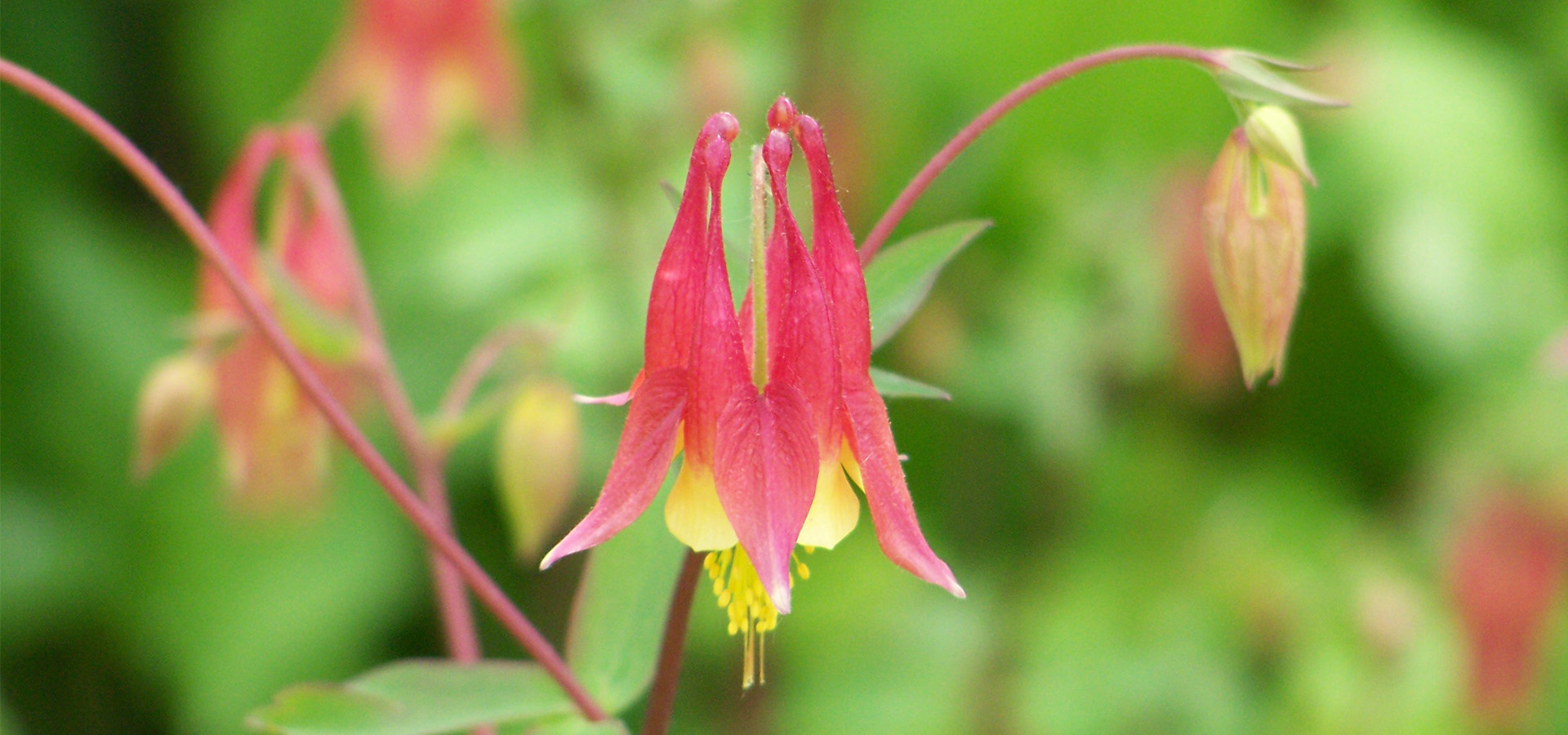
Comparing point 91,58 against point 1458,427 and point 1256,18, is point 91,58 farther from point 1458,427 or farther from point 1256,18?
point 1458,427

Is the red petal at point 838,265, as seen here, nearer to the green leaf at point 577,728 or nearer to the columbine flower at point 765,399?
the columbine flower at point 765,399

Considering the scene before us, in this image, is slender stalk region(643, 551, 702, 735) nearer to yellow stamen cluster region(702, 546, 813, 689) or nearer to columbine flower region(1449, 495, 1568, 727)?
yellow stamen cluster region(702, 546, 813, 689)

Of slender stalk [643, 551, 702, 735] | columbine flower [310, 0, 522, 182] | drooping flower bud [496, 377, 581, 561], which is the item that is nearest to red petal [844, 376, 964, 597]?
slender stalk [643, 551, 702, 735]

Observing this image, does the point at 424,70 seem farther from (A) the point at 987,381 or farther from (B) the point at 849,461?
(B) the point at 849,461

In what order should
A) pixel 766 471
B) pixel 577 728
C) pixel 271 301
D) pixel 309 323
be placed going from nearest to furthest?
1. pixel 766 471
2. pixel 577 728
3. pixel 309 323
4. pixel 271 301

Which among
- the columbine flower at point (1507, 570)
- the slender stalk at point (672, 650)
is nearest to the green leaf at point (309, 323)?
the slender stalk at point (672, 650)

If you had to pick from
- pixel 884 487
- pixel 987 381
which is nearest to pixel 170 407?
pixel 884 487

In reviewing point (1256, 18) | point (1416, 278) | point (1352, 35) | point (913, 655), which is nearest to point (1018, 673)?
point (913, 655)
